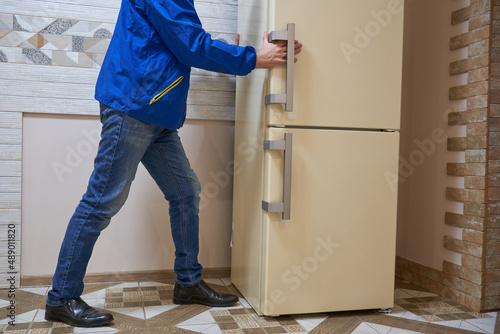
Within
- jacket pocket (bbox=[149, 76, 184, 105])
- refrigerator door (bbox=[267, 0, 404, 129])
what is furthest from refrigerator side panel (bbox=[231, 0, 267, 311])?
jacket pocket (bbox=[149, 76, 184, 105])

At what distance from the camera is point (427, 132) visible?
2145mm

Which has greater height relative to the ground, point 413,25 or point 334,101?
point 413,25

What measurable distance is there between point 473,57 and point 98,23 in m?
1.58

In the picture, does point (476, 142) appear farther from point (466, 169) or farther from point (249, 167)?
point (249, 167)

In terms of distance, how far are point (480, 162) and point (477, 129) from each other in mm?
134

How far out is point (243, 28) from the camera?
6.43ft

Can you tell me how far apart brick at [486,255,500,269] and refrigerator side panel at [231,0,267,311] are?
3.01 feet

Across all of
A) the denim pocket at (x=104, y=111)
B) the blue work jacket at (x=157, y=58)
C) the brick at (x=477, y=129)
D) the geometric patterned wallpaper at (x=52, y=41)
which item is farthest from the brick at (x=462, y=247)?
the geometric patterned wallpaper at (x=52, y=41)

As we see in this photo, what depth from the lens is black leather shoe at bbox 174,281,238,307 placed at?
5.89 feet

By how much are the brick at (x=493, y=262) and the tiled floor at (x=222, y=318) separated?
0.61 feet

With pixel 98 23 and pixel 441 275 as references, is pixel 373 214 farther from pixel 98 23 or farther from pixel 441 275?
pixel 98 23

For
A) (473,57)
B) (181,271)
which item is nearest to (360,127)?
(473,57)

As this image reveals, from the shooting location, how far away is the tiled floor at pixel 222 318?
5.08 feet

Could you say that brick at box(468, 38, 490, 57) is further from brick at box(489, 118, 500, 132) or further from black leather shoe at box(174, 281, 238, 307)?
black leather shoe at box(174, 281, 238, 307)
